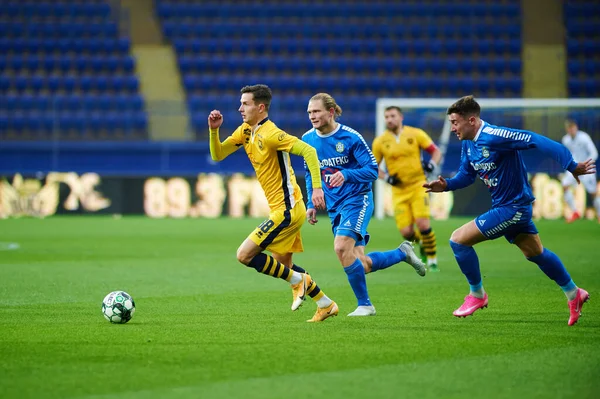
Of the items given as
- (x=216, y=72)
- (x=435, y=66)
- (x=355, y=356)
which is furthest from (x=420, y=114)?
(x=355, y=356)

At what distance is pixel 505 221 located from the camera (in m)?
7.88

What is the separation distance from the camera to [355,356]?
619 cm

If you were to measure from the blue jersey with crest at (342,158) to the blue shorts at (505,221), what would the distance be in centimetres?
115

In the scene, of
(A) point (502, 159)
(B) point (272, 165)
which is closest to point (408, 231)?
(B) point (272, 165)

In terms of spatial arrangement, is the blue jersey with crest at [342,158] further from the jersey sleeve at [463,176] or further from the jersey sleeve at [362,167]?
the jersey sleeve at [463,176]

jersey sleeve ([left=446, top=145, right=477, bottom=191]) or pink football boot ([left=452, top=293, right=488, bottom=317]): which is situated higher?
jersey sleeve ([left=446, top=145, right=477, bottom=191])

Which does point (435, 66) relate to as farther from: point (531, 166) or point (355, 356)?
point (355, 356)

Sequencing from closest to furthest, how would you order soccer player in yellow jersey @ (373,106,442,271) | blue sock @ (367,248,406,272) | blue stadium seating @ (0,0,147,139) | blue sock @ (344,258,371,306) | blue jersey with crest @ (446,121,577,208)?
blue jersey with crest @ (446,121,577,208), blue sock @ (344,258,371,306), blue sock @ (367,248,406,272), soccer player in yellow jersey @ (373,106,442,271), blue stadium seating @ (0,0,147,139)

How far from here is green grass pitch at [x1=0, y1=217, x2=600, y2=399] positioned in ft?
17.4

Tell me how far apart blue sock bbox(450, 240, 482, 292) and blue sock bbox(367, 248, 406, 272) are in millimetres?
874

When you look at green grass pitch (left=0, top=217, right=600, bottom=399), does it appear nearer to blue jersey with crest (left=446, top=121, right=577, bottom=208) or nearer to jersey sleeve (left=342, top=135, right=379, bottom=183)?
blue jersey with crest (left=446, top=121, right=577, bottom=208)

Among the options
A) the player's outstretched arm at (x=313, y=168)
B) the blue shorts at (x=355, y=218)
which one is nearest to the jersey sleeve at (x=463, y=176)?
the blue shorts at (x=355, y=218)

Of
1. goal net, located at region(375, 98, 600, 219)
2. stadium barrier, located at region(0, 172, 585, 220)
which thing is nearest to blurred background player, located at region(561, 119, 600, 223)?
goal net, located at region(375, 98, 600, 219)

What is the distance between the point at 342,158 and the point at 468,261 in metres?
1.48
